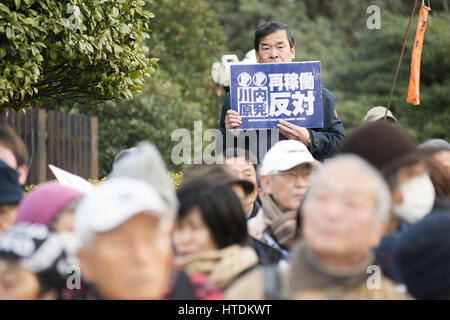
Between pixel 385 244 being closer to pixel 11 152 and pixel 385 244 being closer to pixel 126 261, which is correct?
pixel 126 261

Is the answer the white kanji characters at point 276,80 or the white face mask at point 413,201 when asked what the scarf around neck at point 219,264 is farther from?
the white kanji characters at point 276,80

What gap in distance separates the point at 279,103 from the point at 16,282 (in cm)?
254

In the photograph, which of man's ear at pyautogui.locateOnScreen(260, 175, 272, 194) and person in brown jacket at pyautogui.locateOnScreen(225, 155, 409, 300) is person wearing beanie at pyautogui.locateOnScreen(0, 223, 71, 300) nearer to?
person in brown jacket at pyautogui.locateOnScreen(225, 155, 409, 300)

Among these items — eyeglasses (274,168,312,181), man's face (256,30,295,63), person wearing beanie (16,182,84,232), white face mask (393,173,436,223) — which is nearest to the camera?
person wearing beanie (16,182,84,232)

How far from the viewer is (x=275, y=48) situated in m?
4.48

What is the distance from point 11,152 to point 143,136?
9.49 metres

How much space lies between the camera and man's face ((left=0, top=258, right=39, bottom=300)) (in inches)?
80.6

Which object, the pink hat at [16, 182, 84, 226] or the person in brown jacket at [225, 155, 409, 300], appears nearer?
the person in brown jacket at [225, 155, 409, 300]

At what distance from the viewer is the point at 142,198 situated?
1.86 meters

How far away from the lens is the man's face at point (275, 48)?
445cm

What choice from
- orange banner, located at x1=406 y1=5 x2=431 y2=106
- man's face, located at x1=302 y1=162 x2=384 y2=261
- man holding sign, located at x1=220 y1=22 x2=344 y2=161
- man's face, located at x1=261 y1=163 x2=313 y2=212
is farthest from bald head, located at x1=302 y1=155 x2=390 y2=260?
orange banner, located at x1=406 y1=5 x2=431 y2=106

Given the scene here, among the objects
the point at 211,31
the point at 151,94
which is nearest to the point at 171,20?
the point at 211,31

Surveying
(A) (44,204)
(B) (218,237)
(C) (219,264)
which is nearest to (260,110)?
(B) (218,237)

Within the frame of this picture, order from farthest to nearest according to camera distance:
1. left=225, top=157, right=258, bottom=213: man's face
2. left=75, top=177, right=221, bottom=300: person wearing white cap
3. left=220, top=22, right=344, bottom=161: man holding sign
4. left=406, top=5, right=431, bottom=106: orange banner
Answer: left=406, top=5, right=431, bottom=106: orange banner, left=220, top=22, right=344, bottom=161: man holding sign, left=225, top=157, right=258, bottom=213: man's face, left=75, top=177, right=221, bottom=300: person wearing white cap
